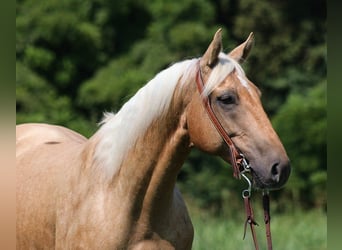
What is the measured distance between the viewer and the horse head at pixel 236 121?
2.51m

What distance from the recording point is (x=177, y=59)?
55.2 ft

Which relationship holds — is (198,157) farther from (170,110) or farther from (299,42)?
(170,110)

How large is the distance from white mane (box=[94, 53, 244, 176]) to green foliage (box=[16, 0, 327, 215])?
11653mm

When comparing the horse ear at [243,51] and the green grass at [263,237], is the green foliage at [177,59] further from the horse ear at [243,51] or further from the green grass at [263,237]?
the horse ear at [243,51]

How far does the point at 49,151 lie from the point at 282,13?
1523cm

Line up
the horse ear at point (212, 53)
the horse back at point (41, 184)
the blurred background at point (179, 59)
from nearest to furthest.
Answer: the horse ear at point (212, 53)
the horse back at point (41, 184)
the blurred background at point (179, 59)

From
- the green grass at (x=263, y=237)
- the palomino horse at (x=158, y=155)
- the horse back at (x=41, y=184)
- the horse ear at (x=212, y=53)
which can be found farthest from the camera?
the green grass at (x=263, y=237)

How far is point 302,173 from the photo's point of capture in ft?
53.3

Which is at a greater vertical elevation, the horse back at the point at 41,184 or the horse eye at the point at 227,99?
the horse eye at the point at 227,99

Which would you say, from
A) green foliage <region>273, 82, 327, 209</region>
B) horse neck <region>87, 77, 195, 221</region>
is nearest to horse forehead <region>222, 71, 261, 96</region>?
horse neck <region>87, 77, 195, 221</region>

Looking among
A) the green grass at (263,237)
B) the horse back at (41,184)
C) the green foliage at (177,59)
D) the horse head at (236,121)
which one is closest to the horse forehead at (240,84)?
the horse head at (236,121)

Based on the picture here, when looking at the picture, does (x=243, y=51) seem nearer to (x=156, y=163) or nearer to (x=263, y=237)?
(x=156, y=163)

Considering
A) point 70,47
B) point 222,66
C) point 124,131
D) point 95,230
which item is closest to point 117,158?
point 124,131

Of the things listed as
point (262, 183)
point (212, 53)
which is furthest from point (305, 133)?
point (262, 183)
